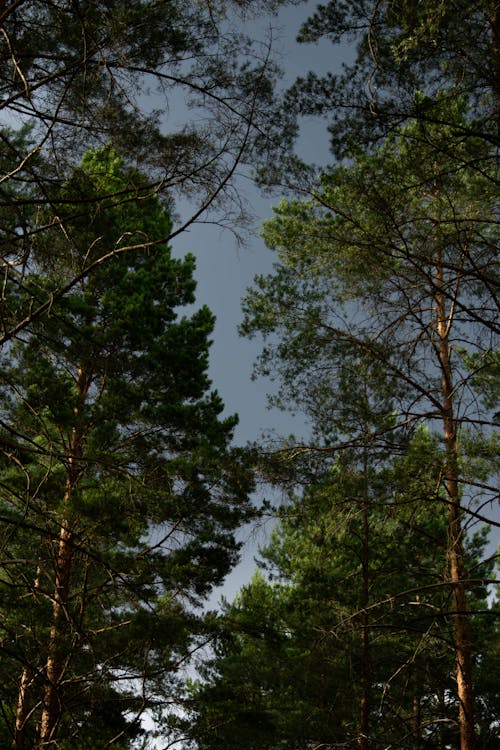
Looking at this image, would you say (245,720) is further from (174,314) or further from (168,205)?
(168,205)

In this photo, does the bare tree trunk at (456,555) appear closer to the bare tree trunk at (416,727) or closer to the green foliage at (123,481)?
the bare tree trunk at (416,727)

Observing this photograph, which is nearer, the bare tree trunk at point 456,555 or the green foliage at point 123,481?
the bare tree trunk at point 456,555

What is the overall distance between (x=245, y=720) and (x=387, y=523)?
6.47 meters

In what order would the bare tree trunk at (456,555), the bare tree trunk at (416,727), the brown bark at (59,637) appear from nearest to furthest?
1. the bare tree trunk at (456,555)
2. the brown bark at (59,637)
3. the bare tree trunk at (416,727)

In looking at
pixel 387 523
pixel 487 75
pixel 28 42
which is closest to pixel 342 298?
pixel 387 523

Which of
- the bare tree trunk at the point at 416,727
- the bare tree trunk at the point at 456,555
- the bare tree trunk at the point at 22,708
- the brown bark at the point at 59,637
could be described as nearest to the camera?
the bare tree trunk at the point at 22,708

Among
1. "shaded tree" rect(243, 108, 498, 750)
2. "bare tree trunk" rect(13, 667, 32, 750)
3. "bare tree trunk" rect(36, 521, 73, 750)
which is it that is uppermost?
"shaded tree" rect(243, 108, 498, 750)

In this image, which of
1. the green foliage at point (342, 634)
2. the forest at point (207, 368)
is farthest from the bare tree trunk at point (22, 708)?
the green foliage at point (342, 634)

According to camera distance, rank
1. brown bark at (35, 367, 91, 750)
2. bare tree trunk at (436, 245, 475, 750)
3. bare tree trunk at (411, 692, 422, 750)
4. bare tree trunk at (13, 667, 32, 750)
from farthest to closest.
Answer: bare tree trunk at (411, 692, 422, 750)
brown bark at (35, 367, 91, 750)
bare tree trunk at (436, 245, 475, 750)
bare tree trunk at (13, 667, 32, 750)

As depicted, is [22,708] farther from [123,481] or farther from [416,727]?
[416,727]

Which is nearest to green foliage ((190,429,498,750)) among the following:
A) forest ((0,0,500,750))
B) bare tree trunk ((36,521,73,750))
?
forest ((0,0,500,750))

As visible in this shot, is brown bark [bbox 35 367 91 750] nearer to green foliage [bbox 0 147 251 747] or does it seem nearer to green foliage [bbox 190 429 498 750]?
green foliage [bbox 0 147 251 747]

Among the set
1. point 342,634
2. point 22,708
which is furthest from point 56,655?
point 342,634

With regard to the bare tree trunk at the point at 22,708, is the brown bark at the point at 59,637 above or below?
above
